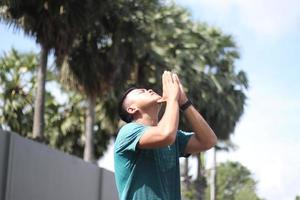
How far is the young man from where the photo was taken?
2.81m

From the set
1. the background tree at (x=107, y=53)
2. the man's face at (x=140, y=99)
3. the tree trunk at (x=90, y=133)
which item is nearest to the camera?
the man's face at (x=140, y=99)

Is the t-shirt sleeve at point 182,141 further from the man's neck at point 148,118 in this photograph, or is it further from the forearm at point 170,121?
the forearm at point 170,121

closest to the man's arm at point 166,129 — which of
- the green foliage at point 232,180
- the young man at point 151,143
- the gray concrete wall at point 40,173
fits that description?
the young man at point 151,143

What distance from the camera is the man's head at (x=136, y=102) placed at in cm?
305

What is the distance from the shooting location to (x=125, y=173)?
2.92 meters

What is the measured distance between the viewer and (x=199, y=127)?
313 centimetres

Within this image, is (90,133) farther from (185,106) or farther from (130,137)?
(130,137)

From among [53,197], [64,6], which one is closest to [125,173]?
[53,197]

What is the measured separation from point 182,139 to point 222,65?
82.5 ft

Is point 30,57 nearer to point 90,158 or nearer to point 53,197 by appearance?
point 90,158

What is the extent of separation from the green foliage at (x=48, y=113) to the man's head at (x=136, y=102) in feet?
64.1

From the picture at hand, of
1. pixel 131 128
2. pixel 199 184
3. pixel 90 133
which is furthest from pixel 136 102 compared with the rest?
pixel 199 184

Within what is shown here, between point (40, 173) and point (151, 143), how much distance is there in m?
5.19

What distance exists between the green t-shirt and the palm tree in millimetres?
12712
